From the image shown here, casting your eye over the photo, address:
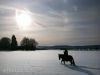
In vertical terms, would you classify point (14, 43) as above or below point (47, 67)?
above

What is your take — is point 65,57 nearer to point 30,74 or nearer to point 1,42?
point 30,74

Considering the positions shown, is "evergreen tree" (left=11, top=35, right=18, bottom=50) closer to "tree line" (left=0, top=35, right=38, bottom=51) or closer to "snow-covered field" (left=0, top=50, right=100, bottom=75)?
"tree line" (left=0, top=35, right=38, bottom=51)

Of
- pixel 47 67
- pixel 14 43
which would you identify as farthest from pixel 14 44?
Result: pixel 47 67

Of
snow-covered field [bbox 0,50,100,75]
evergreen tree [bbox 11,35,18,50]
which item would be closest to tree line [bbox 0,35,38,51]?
evergreen tree [bbox 11,35,18,50]

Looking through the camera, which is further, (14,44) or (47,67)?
(14,44)

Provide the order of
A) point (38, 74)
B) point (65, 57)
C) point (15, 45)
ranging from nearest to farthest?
point (38, 74)
point (65, 57)
point (15, 45)

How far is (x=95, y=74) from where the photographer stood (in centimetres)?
1469

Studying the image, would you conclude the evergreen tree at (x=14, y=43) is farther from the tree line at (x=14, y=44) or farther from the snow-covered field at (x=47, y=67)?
the snow-covered field at (x=47, y=67)

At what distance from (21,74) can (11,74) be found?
632mm

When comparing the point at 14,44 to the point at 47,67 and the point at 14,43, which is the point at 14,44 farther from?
the point at 47,67

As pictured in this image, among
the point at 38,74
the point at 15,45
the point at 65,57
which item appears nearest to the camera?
the point at 38,74

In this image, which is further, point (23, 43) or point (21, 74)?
point (23, 43)

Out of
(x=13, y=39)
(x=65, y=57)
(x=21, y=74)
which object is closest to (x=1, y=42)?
(x=13, y=39)

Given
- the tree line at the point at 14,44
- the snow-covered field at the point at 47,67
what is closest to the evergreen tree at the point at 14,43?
the tree line at the point at 14,44
